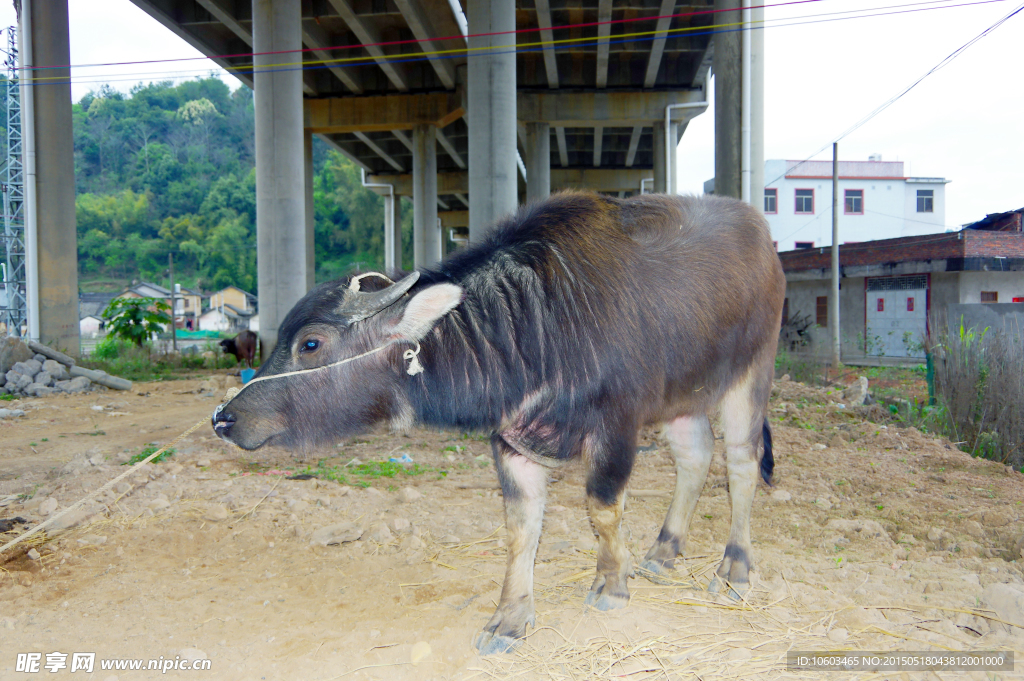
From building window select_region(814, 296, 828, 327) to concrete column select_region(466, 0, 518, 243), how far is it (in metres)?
17.9

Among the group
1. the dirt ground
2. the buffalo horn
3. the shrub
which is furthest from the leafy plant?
the shrub

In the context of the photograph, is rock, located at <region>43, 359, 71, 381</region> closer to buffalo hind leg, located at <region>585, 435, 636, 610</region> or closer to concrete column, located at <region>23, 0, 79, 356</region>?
concrete column, located at <region>23, 0, 79, 356</region>

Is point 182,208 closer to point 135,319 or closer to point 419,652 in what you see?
point 135,319

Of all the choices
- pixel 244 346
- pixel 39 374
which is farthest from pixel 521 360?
pixel 244 346

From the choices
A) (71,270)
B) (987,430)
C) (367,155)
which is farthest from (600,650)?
(367,155)

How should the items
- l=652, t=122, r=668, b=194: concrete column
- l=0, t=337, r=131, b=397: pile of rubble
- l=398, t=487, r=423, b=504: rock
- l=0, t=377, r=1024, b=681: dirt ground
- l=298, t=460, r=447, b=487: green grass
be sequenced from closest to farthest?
l=0, t=377, r=1024, b=681: dirt ground, l=398, t=487, r=423, b=504: rock, l=298, t=460, r=447, b=487: green grass, l=0, t=337, r=131, b=397: pile of rubble, l=652, t=122, r=668, b=194: concrete column

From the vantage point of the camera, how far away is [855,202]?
1615 inches

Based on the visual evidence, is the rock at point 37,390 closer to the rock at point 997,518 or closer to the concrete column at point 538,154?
the rock at point 997,518

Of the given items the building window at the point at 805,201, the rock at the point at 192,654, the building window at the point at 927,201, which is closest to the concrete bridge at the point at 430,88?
the rock at the point at 192,654

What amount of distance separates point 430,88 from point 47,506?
21.1 metres

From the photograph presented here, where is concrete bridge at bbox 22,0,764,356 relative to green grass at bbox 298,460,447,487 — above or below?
above

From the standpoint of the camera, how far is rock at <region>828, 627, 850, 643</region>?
10.4ft

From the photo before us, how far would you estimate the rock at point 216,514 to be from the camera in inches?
192

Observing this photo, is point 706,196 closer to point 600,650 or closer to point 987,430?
point 600,650
